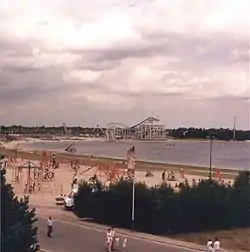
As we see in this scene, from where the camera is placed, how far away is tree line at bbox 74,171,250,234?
551 centimetres

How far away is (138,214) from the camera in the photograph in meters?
Result: 5.54

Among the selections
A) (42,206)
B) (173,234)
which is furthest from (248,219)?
(42,206)

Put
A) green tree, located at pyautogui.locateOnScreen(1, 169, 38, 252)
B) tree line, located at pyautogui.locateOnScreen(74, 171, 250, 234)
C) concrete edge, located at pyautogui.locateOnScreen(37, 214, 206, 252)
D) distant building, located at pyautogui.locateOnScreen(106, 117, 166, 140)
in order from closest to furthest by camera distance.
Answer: green tree, located at pyautogui.locateOnScreen(1, 169, 38, 252), concrete edge, located at pyautogui.locateOnScreen(37, 214, 206, 252), tree line, located at pyautogui.locateOnScreen(74, 171, 250, 234), distant building, located at pyautogui.locateOnScreen(106, 117, 166, 140)

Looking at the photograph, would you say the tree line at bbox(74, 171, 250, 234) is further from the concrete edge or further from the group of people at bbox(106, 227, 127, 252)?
the group of people at bbox(106, 227, 127, 252)

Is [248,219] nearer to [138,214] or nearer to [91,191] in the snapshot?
[138,214]

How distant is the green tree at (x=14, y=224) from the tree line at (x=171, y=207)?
2862 mm

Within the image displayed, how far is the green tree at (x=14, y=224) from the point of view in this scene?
7.53 feet

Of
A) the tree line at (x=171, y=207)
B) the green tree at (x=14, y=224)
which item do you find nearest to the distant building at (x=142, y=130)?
the tree line at (x=171, y=207)

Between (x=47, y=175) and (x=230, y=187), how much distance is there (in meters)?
6.59

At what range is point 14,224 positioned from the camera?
2.40 m

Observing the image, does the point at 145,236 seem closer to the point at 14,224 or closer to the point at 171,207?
the point at 171,207

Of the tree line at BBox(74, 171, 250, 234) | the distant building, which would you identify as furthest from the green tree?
the distant building

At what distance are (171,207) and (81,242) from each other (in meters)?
1.17

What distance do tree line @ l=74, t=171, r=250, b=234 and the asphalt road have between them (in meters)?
0.41
